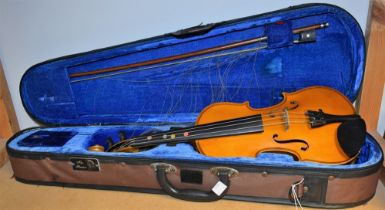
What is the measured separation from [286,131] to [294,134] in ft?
0.08

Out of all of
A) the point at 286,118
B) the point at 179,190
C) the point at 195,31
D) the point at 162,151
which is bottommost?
the point at 179,190

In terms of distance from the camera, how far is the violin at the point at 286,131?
0.95 metres

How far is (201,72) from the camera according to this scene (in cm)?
120

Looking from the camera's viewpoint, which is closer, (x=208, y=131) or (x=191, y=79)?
(x=208, y=131)

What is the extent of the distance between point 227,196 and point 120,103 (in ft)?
1.90

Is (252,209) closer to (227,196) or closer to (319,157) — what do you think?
(227,196)

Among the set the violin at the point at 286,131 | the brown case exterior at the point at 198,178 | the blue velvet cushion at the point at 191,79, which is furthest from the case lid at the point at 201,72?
the brown case exterior at the point at 198,178

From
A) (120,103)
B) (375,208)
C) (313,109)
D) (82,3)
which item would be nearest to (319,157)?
(313,109)

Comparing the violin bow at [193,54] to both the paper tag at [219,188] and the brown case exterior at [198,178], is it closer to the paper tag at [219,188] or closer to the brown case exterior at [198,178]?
the brown case exterior at [198,178]

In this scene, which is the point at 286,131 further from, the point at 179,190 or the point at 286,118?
the point at 179,190

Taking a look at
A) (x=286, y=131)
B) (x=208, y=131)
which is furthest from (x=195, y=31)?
(x=286, y=131)

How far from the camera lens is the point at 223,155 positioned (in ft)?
3.39

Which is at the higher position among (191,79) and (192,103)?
(191,79)

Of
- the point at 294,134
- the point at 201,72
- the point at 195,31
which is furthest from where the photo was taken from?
the point at 201,72
